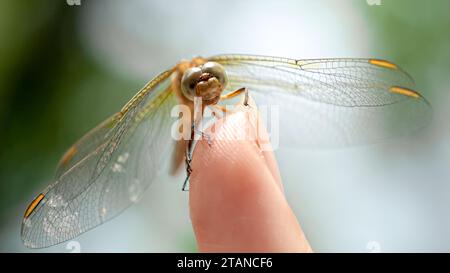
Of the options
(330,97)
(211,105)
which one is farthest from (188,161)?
(330,97)

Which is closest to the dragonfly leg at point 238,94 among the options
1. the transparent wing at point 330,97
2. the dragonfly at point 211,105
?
the dragonfly at point 211,105

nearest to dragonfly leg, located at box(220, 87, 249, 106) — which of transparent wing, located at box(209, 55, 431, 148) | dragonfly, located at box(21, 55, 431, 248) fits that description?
dragonfly, located at box(21, 55, 431, 248)

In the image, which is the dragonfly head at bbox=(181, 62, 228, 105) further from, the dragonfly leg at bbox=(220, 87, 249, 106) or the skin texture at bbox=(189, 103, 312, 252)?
the skin texture at bbox=(189, 103, 312, 252)

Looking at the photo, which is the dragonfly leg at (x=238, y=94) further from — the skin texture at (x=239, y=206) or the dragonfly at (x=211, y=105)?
the skin texture at (x=239, y=206)

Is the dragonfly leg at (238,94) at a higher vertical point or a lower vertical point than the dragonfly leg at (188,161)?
higher

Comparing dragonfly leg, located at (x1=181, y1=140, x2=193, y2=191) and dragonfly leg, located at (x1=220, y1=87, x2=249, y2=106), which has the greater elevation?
dragonfly leg, located at (x1=220, y1=87, x2=249, y2=106)

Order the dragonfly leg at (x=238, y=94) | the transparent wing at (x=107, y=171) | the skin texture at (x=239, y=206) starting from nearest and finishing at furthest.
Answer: the skin texture at (x=239, y=206) < the transparent wing at (x=107, y=171) < the dragonfly leg at (x=238, y=94)

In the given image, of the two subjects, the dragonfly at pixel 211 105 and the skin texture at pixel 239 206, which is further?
the dragonfly at pixel 211 105
